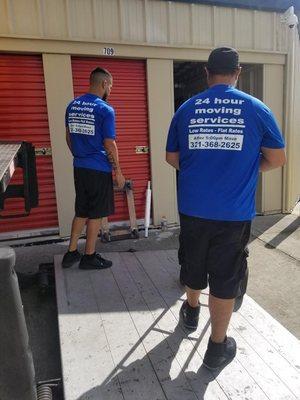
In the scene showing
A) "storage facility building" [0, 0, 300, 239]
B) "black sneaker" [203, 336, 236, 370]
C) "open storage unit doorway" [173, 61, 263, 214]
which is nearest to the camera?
"black sneaker" [203, 336, 236, 370]

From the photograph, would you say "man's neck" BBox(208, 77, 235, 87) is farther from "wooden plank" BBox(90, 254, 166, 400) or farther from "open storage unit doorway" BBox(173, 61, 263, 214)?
"open storage unit doorway" BBox(173, 61, 263, 214)

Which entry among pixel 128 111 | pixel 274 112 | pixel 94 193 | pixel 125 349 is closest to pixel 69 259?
pixel 94 193

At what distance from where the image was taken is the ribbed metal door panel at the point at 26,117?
5.41 metres

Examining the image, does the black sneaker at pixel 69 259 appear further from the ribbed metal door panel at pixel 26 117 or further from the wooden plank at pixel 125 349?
the ribbed metal door panel at pixel 26 117

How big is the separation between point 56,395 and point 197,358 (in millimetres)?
948

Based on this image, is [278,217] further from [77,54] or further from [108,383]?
[108,383]

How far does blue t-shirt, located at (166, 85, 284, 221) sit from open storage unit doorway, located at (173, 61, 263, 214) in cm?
466

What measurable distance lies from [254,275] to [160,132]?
2.87 metres

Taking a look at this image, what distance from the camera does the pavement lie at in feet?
10.8

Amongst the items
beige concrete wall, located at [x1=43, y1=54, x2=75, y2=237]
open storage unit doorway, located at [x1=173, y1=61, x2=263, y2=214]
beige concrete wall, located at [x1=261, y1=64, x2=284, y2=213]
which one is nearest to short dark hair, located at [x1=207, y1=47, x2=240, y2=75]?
beige concrete wall, located at [x1=43, y1=54, x2=75, y2=237]

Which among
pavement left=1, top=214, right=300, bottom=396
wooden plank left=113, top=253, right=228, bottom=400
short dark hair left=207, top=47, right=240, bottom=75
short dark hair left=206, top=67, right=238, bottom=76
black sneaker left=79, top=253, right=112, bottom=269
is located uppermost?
short dark hair left=207, top=47, right=240, bottom=75

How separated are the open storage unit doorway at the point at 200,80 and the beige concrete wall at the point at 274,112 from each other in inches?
3.8

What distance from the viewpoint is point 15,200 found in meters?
5.65

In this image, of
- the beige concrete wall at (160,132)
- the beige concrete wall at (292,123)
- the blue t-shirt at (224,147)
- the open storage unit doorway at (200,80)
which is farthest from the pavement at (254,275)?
the blue t-shirt at (224,147)
